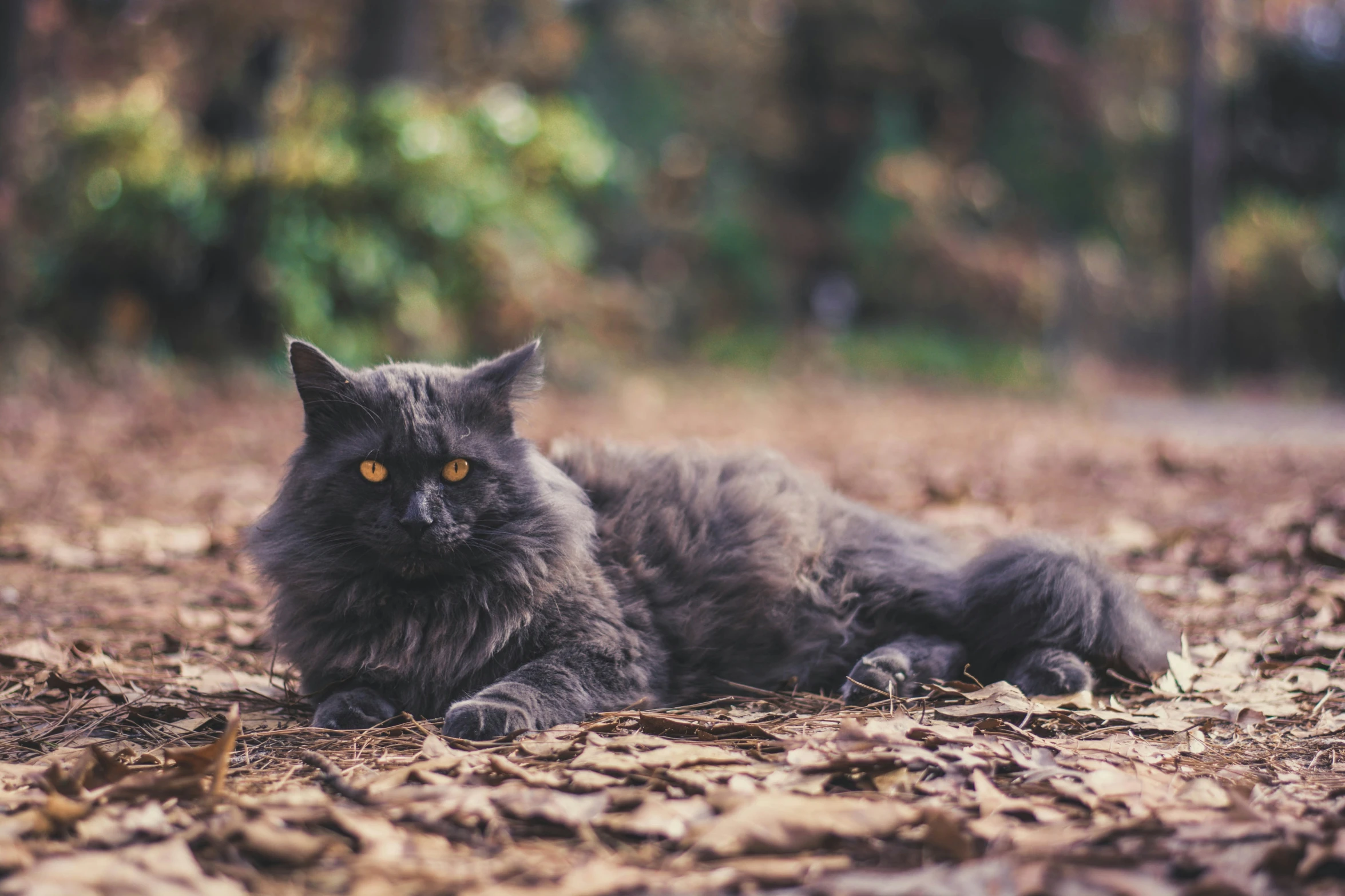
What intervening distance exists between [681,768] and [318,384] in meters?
1.41

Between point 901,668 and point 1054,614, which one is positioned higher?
point 1054,614

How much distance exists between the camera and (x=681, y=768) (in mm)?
2121

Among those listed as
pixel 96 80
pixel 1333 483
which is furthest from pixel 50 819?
pixel 96 80

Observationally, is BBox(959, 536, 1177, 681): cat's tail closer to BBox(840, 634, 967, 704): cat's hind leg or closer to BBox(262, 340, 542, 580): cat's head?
BBox(840, 634, 967, 704): cat's hind leg

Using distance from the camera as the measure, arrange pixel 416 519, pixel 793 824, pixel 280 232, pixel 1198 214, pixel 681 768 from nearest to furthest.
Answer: pixel 793 824
pixel 681 768
pixel 416 519
pixel 280 232
pixel 1198 214

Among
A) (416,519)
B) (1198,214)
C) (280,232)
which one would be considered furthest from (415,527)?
(1198,214)

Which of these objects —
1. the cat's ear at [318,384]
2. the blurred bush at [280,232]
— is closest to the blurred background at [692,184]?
the blurred bush at [280,232]

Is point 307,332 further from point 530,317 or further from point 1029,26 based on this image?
point 1029,26

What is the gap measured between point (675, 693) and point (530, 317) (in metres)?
7.70

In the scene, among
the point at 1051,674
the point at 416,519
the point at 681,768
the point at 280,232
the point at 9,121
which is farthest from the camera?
the point at 9,121

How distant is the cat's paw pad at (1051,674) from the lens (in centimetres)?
271

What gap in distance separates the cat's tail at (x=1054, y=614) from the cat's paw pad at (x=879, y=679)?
0.99 ft

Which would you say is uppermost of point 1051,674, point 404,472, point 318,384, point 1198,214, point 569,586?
point 1198,214

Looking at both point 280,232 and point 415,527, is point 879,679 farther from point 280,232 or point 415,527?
point 280,232
